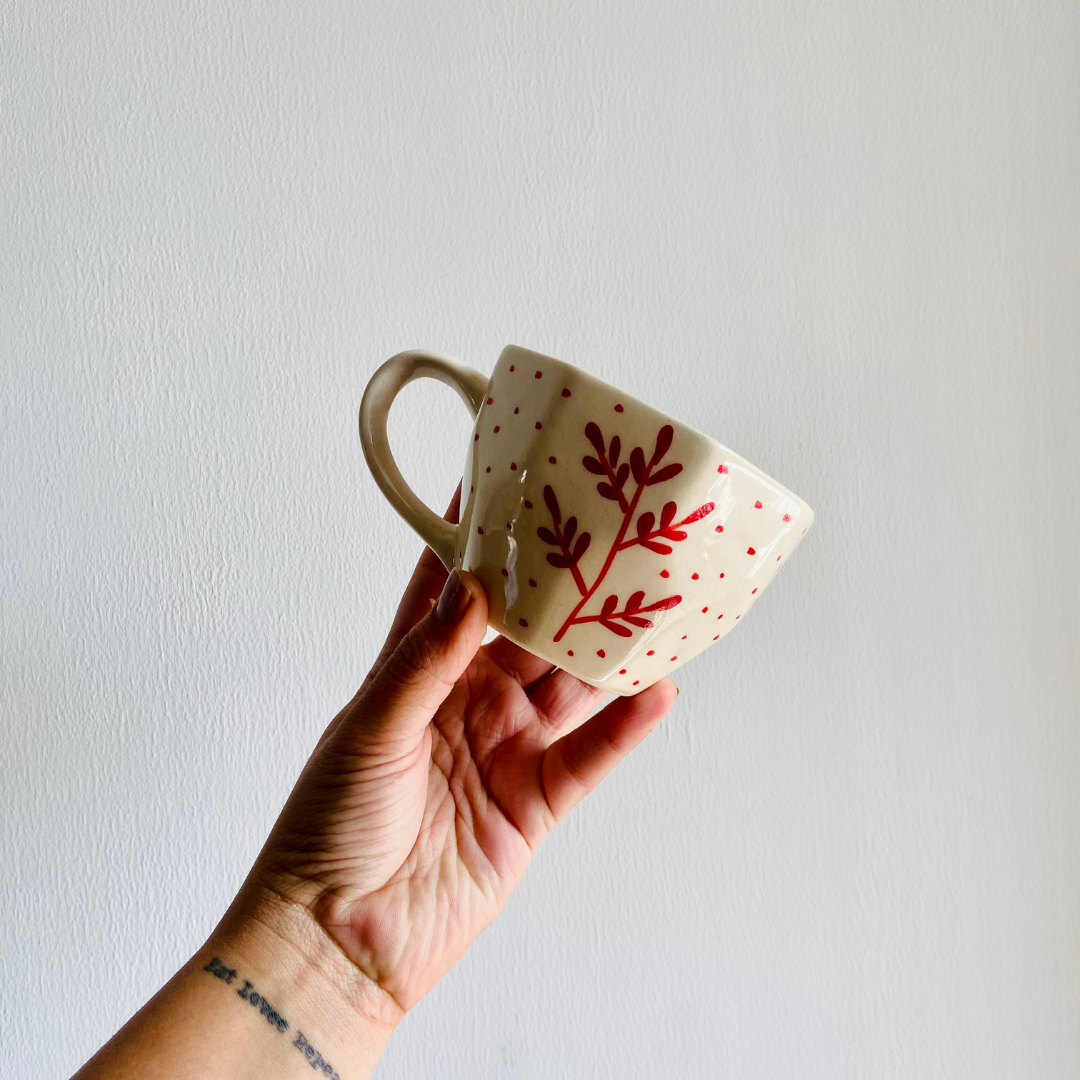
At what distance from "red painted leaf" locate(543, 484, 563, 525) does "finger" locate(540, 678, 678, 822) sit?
0.25 m

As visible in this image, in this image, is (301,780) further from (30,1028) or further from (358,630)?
(30,1028)

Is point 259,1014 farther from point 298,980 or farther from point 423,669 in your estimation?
point 423,669

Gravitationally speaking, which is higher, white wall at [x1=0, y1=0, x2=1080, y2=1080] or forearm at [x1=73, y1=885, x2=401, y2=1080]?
white wall at [x1=0, y1=0, x2=1080, y2=1080]

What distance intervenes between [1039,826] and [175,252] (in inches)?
36.4

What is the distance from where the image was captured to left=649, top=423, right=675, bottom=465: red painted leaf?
492 millimetres

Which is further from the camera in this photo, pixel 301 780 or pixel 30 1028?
pixel 30 1028

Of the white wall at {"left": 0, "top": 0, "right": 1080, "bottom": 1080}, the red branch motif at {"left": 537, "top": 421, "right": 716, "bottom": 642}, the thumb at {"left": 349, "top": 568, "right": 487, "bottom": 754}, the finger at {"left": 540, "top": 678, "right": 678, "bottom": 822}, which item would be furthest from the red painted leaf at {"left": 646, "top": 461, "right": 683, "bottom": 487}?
the white wall at {"left": 0, "top": 0, "right": 1080, "bottom": 1080}

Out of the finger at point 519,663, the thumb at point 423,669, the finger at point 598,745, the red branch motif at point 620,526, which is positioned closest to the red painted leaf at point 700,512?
the red branch motif at point 620,526

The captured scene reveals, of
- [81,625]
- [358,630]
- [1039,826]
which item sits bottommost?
[81,625]

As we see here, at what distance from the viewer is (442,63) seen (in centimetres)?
87

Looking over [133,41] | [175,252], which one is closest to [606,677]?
[175,252]

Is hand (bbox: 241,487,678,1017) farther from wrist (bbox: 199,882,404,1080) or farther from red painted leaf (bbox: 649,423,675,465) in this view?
red painted leaf (bbox: 649,423,675,465)

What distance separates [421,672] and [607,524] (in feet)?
0.53

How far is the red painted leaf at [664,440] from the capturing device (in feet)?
1.61
